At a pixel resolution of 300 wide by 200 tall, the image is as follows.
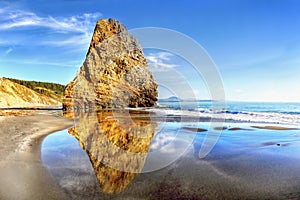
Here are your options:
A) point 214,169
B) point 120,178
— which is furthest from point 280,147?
point 120,178

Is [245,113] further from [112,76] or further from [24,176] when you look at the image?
[24,176]

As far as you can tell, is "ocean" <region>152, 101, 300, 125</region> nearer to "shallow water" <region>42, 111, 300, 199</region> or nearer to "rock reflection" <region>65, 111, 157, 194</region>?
"shallow water" <region>42, 111, 300, 199</region>

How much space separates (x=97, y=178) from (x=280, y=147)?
7.07 m

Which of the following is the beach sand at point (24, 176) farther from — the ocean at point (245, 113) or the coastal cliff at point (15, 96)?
the coastal cliff at point (15, 96)

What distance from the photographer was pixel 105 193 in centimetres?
400

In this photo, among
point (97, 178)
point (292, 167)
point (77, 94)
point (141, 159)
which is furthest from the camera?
point (77, 94)

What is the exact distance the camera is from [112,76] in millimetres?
35250

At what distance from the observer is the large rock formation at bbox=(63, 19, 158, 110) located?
1315 inches

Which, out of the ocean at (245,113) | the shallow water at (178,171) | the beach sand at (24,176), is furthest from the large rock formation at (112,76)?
the shallow water at (178,171)

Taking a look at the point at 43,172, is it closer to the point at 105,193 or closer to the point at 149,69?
the point at 105,193

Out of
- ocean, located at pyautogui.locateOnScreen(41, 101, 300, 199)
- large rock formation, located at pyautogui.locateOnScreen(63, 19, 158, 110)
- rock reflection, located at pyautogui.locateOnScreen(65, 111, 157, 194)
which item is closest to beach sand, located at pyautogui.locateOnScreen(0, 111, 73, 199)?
ocean, located at pyautogui.locateOnScreen(41, 101, 300, 199)

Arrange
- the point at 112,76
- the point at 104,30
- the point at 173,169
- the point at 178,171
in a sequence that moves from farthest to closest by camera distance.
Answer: the point at 104,30
the point at 112,76
the point at 173,169
the point at 178,171

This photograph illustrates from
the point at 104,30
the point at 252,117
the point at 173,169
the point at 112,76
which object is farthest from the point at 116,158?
the point at 104,30

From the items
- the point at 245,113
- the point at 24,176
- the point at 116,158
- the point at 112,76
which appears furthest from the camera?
the point at 112,76
